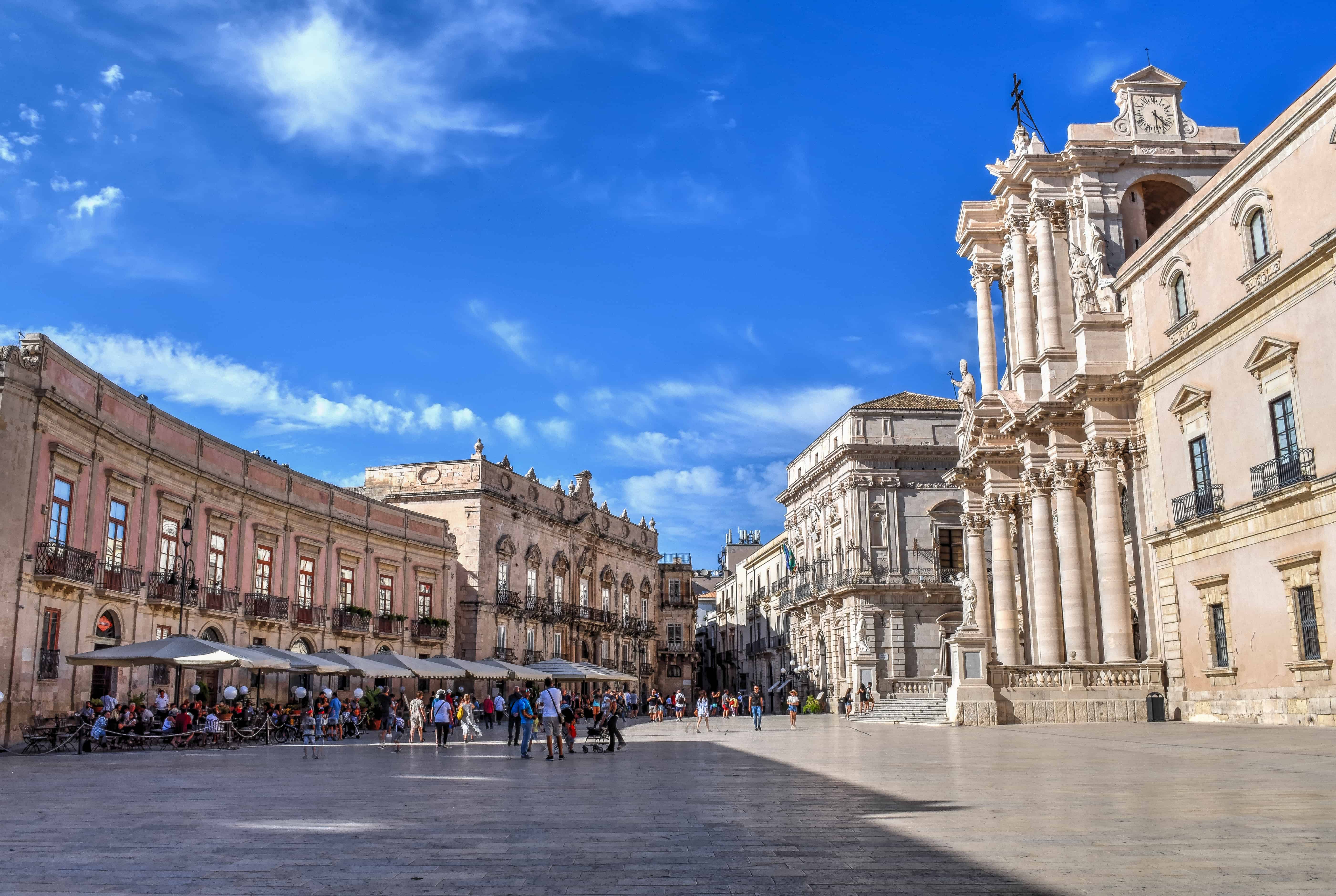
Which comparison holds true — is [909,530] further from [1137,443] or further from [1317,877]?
[1317,877]

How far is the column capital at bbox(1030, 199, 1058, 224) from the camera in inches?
1114

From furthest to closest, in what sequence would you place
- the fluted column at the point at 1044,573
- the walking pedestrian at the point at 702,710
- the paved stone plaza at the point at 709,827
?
the walking pedestrian at the point at 702,710 → the fluted column at the point at 1044,573 → the paved stone plaza at the point at 709,827

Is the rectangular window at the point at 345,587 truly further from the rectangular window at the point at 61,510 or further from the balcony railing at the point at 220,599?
the rectangular window at the point at 61,510

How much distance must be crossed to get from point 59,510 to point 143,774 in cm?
1093

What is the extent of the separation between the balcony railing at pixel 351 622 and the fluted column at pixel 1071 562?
21637mm

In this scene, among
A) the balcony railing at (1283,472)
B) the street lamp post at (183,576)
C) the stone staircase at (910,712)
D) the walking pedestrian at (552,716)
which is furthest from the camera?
the street lamp post at (183,576)

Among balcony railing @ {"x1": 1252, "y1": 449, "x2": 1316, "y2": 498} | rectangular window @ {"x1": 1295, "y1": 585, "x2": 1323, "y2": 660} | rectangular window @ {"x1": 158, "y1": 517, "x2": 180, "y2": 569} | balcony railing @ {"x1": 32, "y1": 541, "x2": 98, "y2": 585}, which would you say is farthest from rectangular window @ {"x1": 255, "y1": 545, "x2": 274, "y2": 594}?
rectangular window @ {"x1": 1295, "y1": 585, "x2": 1323, "y2": 660}

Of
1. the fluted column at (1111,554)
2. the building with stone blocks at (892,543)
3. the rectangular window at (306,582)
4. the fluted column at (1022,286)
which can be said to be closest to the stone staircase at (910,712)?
the fluted column at (1111,554)

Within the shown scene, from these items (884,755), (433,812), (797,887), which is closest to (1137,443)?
(884,755)

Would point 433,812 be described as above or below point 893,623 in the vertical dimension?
below

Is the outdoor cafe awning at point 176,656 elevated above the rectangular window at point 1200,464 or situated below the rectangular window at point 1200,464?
below

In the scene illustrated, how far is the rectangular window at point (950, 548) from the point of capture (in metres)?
46.5

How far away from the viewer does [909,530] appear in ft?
153

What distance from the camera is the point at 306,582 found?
113 ft
